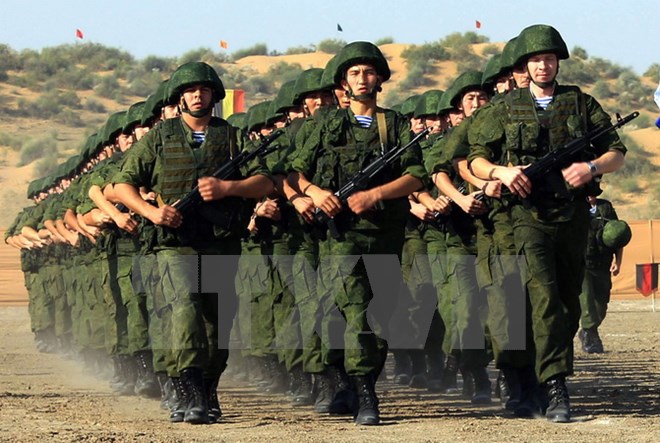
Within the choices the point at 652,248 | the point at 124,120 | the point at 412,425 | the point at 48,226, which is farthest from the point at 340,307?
the point at 652,248

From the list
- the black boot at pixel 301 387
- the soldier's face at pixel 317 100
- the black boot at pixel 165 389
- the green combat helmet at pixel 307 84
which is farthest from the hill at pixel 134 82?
the black boot at pixel 301 387

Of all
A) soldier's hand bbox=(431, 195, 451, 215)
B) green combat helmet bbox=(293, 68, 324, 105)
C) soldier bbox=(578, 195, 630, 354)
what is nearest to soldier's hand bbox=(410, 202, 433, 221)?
soldier's hand bbox=(431, 195, 451, 215)

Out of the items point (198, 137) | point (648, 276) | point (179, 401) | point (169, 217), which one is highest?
point (648, 276)

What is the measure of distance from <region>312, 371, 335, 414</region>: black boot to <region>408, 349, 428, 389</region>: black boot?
2219mm

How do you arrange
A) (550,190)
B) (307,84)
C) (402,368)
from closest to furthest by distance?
(550,190) → (307,84) → (402,368)

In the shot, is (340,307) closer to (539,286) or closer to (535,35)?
(539,286)

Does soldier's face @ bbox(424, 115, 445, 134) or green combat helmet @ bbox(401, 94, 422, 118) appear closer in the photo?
soldier's face @ bbox(424, 115, 445, 134)

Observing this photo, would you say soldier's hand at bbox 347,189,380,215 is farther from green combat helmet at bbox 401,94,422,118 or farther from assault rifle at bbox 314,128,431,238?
green combat helmet at bbox 401,94,422,118

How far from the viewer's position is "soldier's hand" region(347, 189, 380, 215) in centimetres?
1073

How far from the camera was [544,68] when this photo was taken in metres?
10.5

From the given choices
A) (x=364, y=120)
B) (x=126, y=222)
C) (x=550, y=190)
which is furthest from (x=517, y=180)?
(x=126, y=222)

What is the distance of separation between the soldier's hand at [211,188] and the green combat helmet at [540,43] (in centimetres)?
200

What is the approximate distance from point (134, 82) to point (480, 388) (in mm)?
64823

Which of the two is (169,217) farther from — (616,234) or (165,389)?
(616,234)
